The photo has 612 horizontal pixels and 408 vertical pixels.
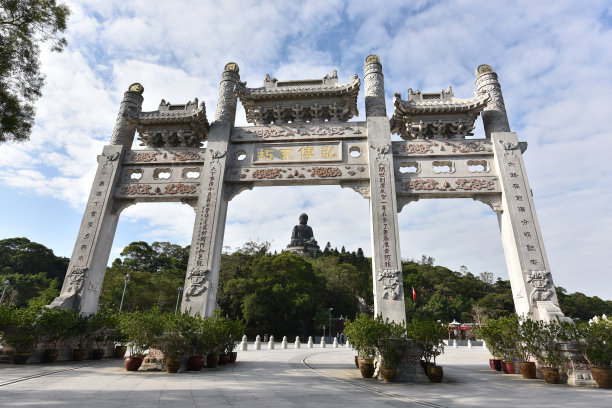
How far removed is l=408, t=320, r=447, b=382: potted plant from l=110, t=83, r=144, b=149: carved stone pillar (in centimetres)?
1034

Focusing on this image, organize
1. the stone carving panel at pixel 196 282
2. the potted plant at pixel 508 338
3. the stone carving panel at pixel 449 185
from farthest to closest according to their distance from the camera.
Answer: the stone carving panel at pixel 449 185
the stone carving panel at pixel 196 282
the potted plant at pixel 508 338

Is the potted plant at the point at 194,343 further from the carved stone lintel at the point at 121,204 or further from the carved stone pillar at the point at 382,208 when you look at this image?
the carved stone lintel at the point at 121,204

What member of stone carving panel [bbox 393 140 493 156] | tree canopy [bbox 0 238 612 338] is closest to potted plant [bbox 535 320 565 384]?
stone carving panel [bbox 393 140 493 156]

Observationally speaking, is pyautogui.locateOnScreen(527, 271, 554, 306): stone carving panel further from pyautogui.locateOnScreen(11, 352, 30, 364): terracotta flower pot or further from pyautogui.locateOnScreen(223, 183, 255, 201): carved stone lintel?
pyautogui.locateOnScreen(11, 352, 30, 364): terracotta flower pot

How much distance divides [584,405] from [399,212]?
5.64m

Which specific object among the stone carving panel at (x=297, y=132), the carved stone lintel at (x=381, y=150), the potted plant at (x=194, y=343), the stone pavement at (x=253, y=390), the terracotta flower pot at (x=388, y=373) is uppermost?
the stone carving panel at (x=297, y=132)

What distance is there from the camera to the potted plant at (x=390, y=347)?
683cm

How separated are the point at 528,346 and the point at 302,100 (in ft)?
29.3

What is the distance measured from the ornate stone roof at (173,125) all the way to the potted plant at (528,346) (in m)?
10.4

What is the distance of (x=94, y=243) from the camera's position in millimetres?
9781

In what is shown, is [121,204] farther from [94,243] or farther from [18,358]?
[18,358]

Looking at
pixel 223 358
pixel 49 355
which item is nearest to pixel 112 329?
pixel 49 355

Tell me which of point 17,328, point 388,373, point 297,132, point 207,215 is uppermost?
point 297,132

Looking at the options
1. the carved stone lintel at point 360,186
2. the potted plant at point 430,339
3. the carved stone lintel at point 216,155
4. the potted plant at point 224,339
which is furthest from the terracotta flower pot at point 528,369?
the carved stone lintel at point 216,155
